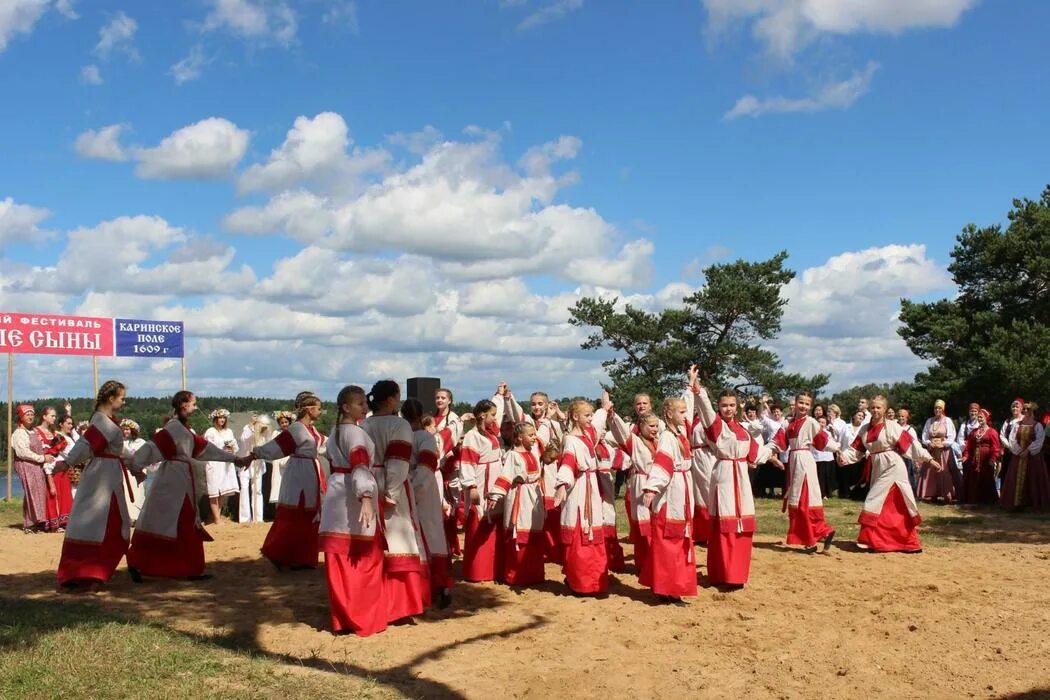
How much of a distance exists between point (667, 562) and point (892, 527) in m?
4.01

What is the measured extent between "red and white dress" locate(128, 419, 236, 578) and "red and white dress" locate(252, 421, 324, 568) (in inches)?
30.7

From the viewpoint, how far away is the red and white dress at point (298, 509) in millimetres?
9781

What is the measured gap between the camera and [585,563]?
8406mm

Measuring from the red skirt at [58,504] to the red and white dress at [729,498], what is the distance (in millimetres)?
9521

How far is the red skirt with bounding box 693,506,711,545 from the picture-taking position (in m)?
10.0

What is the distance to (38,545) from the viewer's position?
1191cm

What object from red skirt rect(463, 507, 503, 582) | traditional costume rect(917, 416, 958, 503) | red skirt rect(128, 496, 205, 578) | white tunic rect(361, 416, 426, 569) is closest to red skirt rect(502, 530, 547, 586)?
red skirt rect(463, 507, 503, 582)

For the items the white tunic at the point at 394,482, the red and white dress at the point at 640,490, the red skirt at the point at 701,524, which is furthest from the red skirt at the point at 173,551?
the red skirt at the point at 701,524

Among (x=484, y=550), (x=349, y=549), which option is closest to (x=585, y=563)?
(x=484, y=550)

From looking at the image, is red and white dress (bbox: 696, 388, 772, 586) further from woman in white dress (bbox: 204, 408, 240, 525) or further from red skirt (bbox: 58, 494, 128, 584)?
woman in white dress (bbox: 204, 408, 240, 525)

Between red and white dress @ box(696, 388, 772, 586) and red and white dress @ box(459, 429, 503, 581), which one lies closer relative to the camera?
red and white dress @ box(696, 388, 772, 586)

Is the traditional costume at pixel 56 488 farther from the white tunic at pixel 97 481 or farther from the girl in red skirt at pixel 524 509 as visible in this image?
the girl in red skirt at pixel 524 509

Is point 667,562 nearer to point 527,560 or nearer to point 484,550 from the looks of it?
point 527,560

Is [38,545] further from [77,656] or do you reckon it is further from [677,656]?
[677,656]
